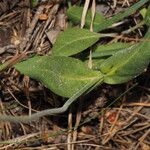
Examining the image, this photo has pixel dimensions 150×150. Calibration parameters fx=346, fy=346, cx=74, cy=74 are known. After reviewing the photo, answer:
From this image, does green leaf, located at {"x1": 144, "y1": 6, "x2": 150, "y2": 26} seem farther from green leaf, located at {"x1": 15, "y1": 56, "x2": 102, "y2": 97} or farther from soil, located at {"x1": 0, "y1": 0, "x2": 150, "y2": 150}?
green leaf, located at {"x1": 15, "y1": 56, "x2": 102, "y2": 97}

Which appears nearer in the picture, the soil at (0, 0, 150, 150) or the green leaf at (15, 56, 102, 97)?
the green leaf at (15, 56, 102, 97)

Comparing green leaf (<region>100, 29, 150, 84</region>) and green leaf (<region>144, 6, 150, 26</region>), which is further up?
green leaf (<region>144, 6, 150, 26</region>)

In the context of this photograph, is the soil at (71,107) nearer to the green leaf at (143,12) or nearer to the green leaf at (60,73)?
the green leaf at (143,12)

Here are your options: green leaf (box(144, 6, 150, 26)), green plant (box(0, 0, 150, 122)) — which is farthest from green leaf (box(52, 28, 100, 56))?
green leaf (box(144, 6, 150, 26))

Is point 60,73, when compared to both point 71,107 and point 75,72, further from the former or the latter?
point 71,107

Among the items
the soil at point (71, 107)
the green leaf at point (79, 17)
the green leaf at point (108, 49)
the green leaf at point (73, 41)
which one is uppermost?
the green leaf at point (79, 17)

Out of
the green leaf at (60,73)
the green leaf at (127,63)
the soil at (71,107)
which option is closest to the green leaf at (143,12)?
the soil at (71,107)
